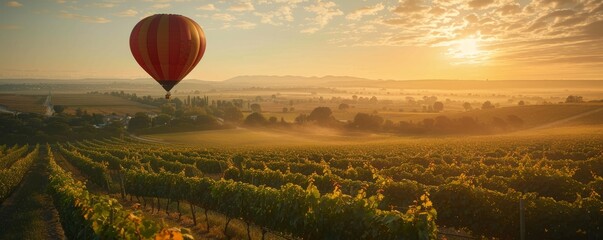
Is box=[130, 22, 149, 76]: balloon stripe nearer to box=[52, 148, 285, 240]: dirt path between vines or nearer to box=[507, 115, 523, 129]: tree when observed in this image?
box=[52, 148, 285, 240]: dirt path between vines

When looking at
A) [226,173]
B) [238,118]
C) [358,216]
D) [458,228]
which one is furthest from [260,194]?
[238,118]

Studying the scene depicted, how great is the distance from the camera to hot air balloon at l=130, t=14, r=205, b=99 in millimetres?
23000

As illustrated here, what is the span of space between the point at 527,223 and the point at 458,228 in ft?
7.39

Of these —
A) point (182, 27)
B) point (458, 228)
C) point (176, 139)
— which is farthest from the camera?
point (176, 139)

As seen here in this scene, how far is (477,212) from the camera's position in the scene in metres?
12.2

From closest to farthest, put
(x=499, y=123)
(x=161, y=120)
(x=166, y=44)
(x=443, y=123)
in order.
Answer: (x=166, y=44) → (x=499, y=123) → (x=443, y=123) → (x=161, y=120)

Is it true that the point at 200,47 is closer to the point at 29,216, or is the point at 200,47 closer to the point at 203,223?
the point at 203,223

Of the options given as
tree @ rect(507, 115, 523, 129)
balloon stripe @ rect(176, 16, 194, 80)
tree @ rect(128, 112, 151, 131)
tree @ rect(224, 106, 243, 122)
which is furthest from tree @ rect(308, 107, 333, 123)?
balloon stripe @ rect(176, 16, 194, 80)

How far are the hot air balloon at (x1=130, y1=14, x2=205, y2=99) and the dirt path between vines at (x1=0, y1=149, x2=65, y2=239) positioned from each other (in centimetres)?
943

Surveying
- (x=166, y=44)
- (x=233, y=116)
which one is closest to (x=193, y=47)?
(x=166, y=44)

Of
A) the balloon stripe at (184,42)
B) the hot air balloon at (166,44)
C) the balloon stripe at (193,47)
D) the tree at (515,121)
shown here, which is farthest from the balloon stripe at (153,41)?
the tree at (515,121)

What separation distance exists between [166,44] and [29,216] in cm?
1157

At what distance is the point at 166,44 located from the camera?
75.8 ft

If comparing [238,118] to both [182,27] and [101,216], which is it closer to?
[182,27]
